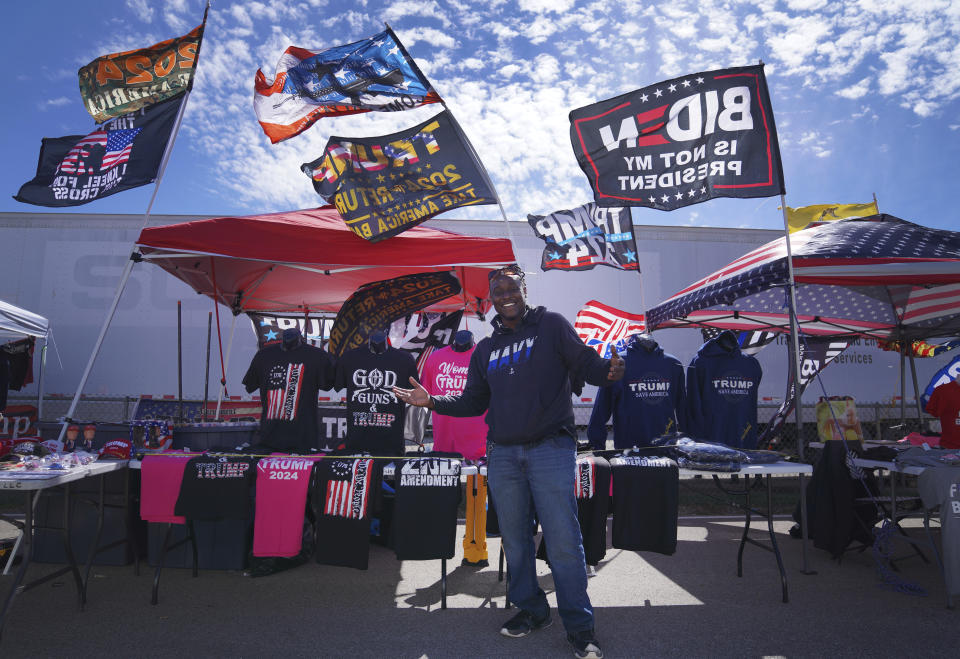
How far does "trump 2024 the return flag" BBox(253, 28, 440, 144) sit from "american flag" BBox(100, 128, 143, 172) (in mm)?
1099

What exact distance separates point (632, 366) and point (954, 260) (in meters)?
2.49

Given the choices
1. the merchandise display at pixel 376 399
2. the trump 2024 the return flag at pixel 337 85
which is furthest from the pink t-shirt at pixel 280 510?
the trump 2024 the return flag at pixel 337 85

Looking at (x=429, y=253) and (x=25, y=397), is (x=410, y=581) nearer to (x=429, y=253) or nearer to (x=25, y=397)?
(x=429, y=253)

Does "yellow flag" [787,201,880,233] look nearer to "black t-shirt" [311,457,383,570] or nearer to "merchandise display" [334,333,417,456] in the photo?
"merchandise display" [334,333,417,456]

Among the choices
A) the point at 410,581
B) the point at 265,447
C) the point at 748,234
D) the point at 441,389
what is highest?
the point at 748,234

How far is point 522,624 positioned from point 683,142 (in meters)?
3.74

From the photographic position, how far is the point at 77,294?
969 cm

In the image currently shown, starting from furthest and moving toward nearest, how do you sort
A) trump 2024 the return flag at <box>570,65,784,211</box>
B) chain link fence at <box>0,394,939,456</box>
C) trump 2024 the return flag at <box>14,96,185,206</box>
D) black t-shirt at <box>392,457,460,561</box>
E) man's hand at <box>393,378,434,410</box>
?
chain link fence at <box>0,394,939,456</box> → trump 2024 the return flag at <box>14,96,185,206</box> → trump 2024 the return flag at <box>570,65,784,211</box> → black t-shirt at <box>392,457,460,561</box> → man's hand at <box>393,378,434,410</box>

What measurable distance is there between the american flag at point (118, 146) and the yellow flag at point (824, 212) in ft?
26.5

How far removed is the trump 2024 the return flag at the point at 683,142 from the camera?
4449mm

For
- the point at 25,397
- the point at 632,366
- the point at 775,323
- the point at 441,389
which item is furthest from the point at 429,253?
the point at 25,397

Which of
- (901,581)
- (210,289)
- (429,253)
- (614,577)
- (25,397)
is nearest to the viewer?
(901,581)

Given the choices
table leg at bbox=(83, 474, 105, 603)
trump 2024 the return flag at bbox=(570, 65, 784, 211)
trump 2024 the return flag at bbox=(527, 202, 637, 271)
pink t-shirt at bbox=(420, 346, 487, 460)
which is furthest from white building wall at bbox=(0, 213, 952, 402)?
table leg at bbox=(83, 474, 105, 603)

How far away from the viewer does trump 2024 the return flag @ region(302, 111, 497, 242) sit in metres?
4.72
